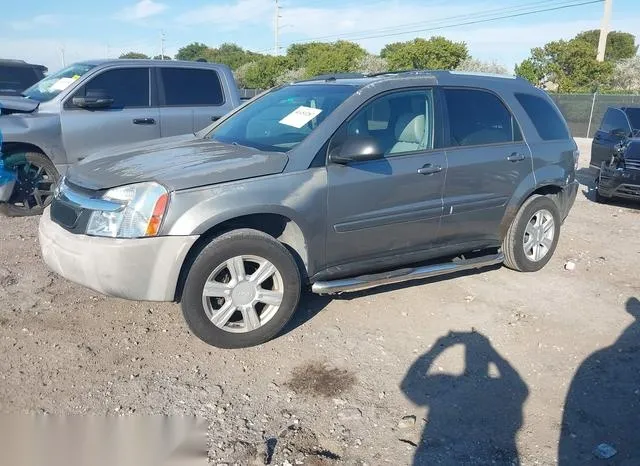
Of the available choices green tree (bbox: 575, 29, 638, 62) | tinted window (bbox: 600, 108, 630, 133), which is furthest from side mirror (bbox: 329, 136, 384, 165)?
green tree (bbox: 575, 29, 638, 62)

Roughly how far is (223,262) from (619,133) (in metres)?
9.82

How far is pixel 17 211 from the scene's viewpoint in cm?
696

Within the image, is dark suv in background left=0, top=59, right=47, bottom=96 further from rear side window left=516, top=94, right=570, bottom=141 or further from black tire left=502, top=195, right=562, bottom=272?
black tire left=502, top=195, right=562, bottom=272

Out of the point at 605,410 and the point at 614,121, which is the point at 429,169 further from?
the point at 614,121

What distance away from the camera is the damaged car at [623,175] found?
29.0 ft

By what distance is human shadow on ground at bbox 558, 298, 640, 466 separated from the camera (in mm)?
3014

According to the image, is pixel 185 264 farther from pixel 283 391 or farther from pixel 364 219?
pixel 364 219

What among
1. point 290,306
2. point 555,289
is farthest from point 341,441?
point 555,289

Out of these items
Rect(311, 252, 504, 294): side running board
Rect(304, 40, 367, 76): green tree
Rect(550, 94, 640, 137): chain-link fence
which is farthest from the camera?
Rect(304, 40, 367, 76): green tree

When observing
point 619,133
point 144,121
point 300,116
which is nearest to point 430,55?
point 619,133

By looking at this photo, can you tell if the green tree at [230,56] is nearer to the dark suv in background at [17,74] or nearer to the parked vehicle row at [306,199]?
the dark suv in background at [17,74]

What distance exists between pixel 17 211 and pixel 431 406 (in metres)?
5.71

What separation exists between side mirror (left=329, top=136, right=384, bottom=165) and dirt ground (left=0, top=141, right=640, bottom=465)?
1.26 meters

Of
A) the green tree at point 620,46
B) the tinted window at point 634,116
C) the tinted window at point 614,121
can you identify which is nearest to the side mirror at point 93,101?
the tinted window at point 614,121
